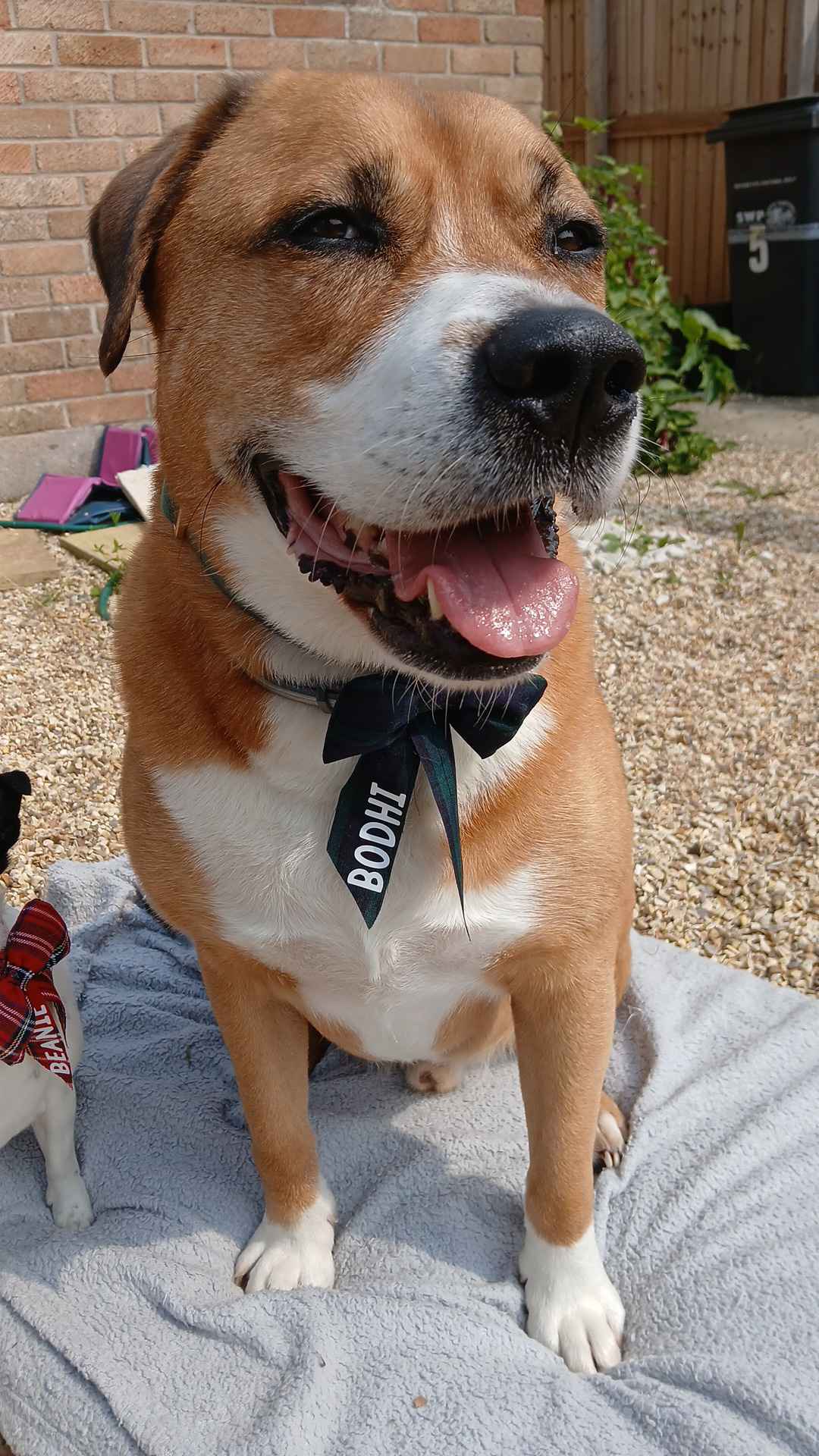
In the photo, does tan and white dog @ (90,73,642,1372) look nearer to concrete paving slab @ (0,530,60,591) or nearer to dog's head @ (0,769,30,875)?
dog's head @ (0,769,30,875)

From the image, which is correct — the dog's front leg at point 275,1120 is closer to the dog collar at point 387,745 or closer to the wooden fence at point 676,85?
the dog collar at point 387,745

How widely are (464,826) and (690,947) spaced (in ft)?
4.85

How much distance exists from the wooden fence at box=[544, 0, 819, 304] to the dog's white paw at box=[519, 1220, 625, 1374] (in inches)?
350

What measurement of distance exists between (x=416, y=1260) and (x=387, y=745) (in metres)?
1.07

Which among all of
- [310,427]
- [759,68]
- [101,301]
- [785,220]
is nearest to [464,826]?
[310,427]

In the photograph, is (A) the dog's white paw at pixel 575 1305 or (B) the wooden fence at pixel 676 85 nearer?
(A) the dog's white paw at pixel 575 1305

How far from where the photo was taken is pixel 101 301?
5.68 m

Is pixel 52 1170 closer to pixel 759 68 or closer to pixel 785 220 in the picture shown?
pixel 785 220

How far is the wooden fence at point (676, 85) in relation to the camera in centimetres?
885

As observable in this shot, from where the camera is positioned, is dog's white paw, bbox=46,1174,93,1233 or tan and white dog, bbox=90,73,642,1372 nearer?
tan and white dog, bbox=90,73,642,1372

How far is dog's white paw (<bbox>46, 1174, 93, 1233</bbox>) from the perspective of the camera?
7.36 ft

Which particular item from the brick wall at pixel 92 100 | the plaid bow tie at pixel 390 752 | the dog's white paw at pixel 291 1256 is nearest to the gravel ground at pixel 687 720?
the brick wall at pixel 92 100

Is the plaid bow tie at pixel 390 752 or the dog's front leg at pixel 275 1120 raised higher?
the plaid bow tie at pixel 390 752

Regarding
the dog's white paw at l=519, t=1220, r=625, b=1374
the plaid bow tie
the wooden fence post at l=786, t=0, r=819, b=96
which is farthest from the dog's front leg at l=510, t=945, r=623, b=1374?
the wooden fence post at l=786, t=0, r=819, b=96
